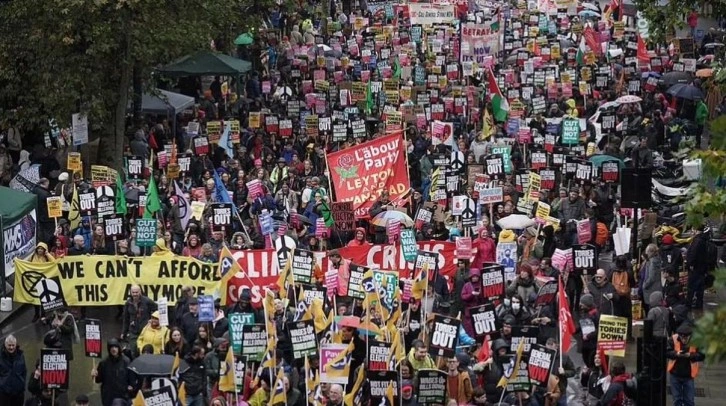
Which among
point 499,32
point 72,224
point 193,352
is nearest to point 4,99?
point 72,224

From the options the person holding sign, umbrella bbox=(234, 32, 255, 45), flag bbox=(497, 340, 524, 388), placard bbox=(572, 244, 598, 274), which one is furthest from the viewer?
umbrella bbox=(234, 32, 255, 45)

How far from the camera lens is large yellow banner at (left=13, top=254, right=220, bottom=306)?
21594 mm

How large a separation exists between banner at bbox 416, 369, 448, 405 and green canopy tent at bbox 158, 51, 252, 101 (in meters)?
22.5

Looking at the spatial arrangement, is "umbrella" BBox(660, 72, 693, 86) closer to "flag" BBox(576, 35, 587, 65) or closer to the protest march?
the protest march

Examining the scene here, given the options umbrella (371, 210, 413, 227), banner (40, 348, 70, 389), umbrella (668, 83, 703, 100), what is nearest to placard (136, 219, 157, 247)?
umbrella (371, 210, 413, 227)

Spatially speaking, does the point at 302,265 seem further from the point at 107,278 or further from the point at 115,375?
the point at 115,375

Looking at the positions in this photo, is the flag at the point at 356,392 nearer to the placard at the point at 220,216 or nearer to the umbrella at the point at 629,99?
the placard at the point at 220,216

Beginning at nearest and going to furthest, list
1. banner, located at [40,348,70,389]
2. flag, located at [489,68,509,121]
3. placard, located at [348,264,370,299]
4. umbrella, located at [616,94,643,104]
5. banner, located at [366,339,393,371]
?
banner, located at [366,339,393,371] → banner, located at [40,348,70,389] → placard, located at [348,264,370,299] → flag, located at [489,68,509,121] → umbrella, located at [616,94,643,104]

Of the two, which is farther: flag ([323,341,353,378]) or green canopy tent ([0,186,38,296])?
green canopy tent ([0,186,38,296])

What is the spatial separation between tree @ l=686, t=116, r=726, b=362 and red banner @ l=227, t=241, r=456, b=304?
7.08 meters

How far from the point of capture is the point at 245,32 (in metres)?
40.8

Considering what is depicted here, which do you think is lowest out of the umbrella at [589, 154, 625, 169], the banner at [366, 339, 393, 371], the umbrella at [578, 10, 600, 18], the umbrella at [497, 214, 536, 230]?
the umbrella at [578, 10, 600, 18]

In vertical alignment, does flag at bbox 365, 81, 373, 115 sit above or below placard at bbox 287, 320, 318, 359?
below

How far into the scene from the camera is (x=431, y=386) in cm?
1784
